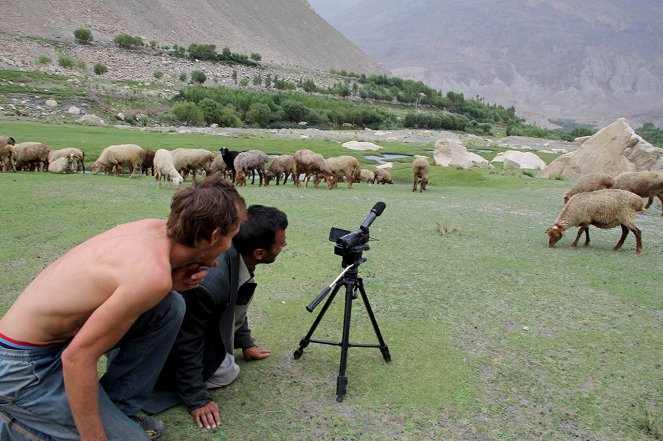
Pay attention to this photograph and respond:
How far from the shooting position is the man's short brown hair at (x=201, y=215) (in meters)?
2.86

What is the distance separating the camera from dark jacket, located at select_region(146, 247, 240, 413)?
143 inches

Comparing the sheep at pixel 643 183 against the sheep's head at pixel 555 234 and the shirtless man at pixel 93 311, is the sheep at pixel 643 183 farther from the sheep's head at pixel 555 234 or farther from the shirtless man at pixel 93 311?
the shirtless man at pixel 93 311

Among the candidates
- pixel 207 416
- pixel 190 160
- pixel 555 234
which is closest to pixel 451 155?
pixel 190 160

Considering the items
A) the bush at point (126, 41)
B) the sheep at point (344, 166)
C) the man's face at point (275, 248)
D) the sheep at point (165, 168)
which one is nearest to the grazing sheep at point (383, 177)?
the sheep at point (344, 166)

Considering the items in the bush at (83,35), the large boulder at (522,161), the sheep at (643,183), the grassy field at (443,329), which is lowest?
the grassy field at (443,329)

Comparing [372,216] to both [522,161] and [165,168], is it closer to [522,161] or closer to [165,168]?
[165,168]

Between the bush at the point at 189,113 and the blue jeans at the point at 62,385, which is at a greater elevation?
the bush at the point at 189,113

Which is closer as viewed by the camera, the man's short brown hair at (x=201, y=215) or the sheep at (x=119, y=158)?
the man's short brown hair at (x=201, y=215)

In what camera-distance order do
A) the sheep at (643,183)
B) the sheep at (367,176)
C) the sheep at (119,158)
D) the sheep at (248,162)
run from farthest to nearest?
1. the sheep at (367,176)
2. the sheep at (248,162)
3. the sheep at (119,158)
4. the sheep at (643,183)

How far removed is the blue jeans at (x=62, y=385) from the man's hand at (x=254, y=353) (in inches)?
57.9

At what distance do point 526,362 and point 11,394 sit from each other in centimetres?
415

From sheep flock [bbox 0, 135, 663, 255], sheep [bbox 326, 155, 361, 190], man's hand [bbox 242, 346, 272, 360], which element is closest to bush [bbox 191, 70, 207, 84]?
sheep flock [bbox 0, 135, 663, 255]

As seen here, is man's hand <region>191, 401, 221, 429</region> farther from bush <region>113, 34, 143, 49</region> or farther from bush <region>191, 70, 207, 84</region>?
bush <region>113, 34, 143, 49</region>

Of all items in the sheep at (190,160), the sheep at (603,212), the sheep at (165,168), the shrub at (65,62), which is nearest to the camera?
the sheep at (603,212)
